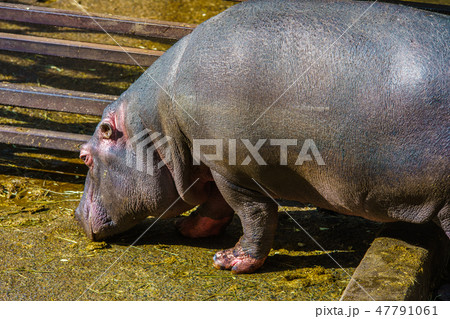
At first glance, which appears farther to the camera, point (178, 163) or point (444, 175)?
point (178, 163)

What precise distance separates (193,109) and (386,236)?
143cm

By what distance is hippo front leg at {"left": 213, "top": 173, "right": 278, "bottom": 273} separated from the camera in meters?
4.16

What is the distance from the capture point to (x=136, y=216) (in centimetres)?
463

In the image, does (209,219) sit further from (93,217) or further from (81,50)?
(81,50)

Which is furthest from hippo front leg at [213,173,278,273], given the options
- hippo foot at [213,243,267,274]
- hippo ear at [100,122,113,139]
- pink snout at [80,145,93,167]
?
pink snout at [80,145,93,167]

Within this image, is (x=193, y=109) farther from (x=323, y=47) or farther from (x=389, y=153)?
(x=389, y=153)

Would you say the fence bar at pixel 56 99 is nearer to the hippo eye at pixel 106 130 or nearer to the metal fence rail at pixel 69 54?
the metal fence rail at pixel 69 54

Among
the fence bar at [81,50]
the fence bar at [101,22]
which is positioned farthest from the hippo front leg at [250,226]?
the fence bar at [101,22]

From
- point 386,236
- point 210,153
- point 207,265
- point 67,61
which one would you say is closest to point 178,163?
point 210,153

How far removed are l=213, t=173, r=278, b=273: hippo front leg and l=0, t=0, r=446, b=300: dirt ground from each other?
8 centimetres

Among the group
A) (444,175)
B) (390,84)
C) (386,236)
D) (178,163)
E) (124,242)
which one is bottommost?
(124,242)

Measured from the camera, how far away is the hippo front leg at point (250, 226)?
13.6ft

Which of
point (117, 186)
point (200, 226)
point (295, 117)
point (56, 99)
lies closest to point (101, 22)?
point (56, 99)

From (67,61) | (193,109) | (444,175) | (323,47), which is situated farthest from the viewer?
(67,61)
